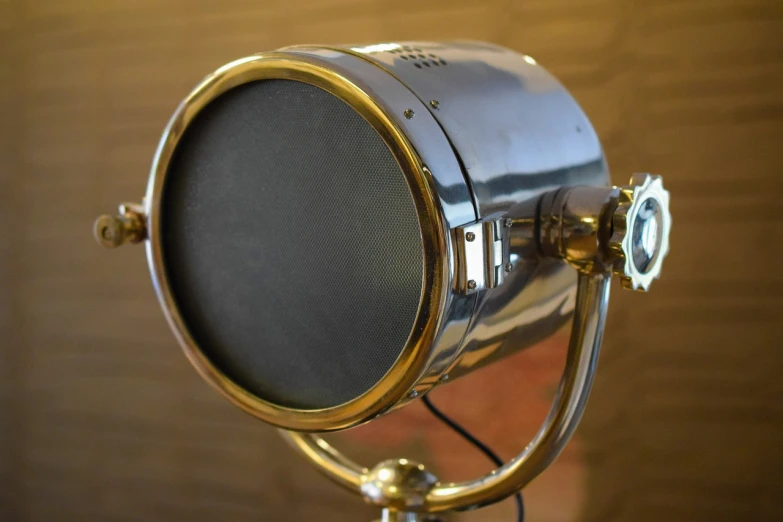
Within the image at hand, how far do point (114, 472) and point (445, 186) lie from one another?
3.48ft

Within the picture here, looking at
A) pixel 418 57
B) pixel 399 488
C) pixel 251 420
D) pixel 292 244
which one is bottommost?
pixel 251 420

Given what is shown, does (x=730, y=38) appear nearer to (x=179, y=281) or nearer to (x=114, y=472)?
(x=179, y=281)

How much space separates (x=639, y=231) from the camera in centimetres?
53

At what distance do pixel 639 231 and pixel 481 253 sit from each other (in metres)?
0.16

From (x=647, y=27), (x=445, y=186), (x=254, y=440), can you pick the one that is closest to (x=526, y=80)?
(x=445, y=186)

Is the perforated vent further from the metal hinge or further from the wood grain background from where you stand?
the wood grain background

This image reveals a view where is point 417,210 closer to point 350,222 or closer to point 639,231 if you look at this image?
point 350,222

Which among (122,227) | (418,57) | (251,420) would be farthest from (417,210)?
(251,420)

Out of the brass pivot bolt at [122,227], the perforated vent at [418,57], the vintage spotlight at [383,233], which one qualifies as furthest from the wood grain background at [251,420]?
the brass pivot bolt at [122,227]

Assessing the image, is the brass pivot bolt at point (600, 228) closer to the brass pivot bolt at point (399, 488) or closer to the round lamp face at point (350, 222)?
the round lamp face at point (350, 222)

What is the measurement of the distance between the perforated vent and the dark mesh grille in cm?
8

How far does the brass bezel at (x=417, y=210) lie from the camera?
1.39ft

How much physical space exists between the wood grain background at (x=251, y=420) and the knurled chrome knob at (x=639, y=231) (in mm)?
302

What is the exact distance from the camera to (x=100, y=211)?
1.19 metres
